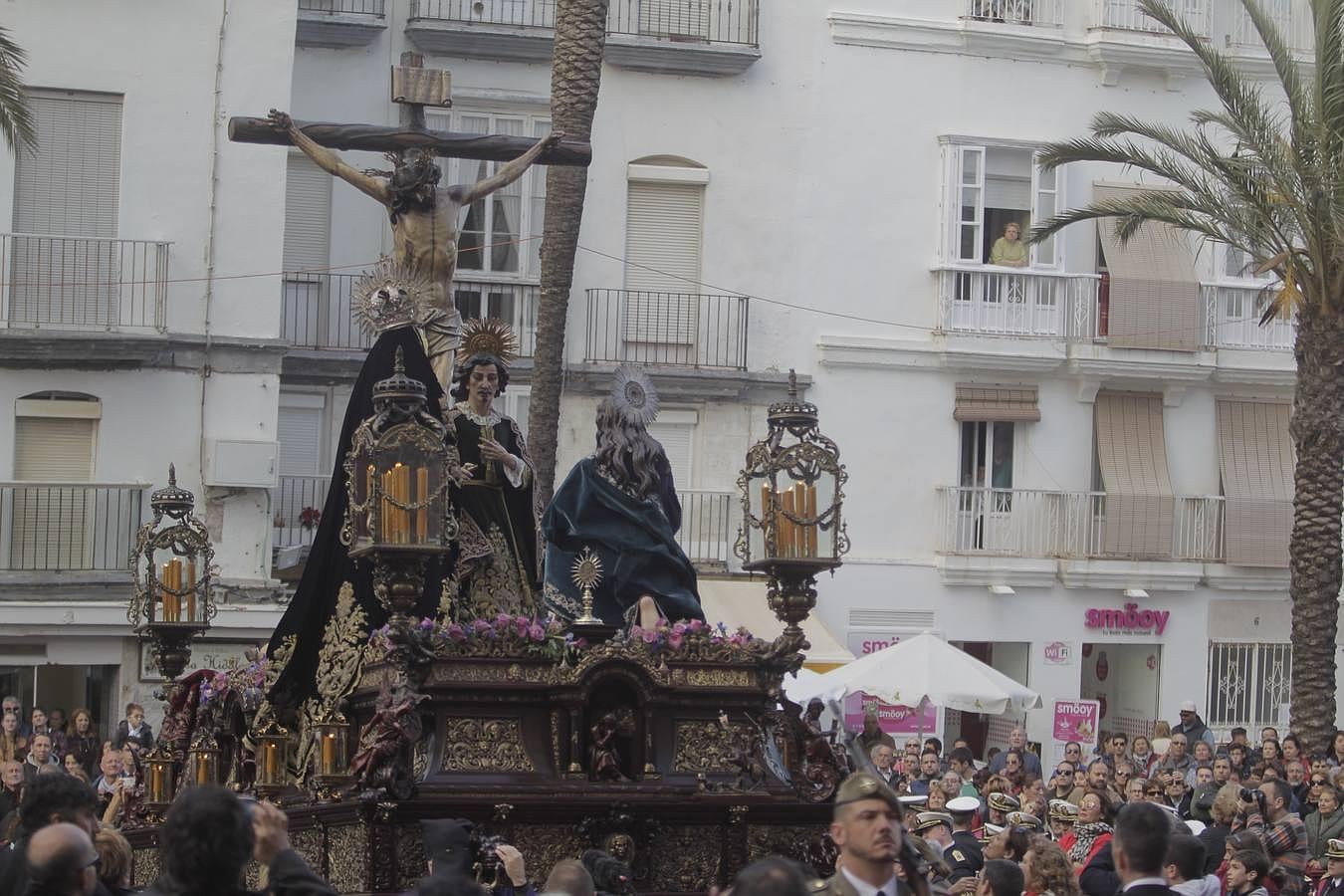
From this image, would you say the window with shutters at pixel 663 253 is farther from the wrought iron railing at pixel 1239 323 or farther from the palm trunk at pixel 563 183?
the wrought iron railing at pixel 1239 323

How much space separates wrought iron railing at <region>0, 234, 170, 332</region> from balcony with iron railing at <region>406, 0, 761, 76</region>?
4123 millimetres

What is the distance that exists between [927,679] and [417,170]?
9134 mm

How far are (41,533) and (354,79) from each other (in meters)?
6.07

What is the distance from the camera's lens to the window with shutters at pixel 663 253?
2844 cm

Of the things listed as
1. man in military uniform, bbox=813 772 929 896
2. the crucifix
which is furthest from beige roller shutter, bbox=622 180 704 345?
man in military uniform, bbox=813 772 929 896

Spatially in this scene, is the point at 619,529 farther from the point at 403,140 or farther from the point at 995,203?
the point at 995,203

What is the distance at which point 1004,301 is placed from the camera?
29.2 metres

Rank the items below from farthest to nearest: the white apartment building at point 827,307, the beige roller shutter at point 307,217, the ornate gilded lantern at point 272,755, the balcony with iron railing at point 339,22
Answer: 1. the beige roller shutter at point 307,217
2. the balcony with iron railing at point 339,22
3. the white apartment building at point 827,307
4. the ornate gilded lantern at point 272,755

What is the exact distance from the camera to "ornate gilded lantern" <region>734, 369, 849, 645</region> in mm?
12914

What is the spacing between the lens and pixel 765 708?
1263 cm

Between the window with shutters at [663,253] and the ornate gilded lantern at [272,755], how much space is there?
1514 cm

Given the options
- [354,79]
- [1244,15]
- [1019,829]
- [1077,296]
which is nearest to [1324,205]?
[1077,296]

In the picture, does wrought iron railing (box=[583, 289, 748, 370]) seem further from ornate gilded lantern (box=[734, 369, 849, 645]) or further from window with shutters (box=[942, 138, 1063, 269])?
ornate gilded lantern (box=[734, 369, 849, 645])

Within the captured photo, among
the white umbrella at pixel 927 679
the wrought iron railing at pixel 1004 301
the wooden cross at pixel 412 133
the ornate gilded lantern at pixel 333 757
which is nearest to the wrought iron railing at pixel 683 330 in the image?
the wrought iron railing at pixel 1004 301
